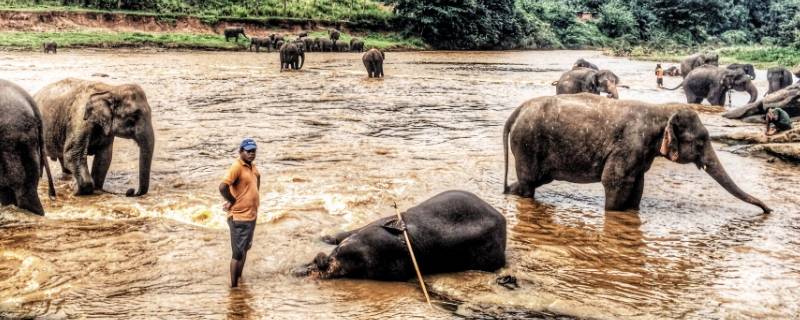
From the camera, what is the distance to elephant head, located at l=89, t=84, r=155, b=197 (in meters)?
8.65

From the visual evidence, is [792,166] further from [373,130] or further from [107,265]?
[107,265]

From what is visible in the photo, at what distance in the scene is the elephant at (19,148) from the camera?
7191mm

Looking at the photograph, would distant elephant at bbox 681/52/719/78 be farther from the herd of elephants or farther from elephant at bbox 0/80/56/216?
elephant at bbox 0/80/56/216

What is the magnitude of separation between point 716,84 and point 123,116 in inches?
664

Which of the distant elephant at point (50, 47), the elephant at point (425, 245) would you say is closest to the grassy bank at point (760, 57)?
the elephant at point (425, 245)

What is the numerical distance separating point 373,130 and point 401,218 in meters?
8.61

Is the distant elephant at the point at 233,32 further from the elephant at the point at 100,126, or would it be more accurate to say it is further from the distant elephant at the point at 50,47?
the elephant at the point at 100,126

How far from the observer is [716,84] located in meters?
20.0

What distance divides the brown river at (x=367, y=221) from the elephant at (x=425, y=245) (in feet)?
0.44

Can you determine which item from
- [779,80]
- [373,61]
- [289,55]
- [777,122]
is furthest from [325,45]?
[777,122]

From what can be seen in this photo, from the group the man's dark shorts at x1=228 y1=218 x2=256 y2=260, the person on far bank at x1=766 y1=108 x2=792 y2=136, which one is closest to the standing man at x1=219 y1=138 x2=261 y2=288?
the man's dark shorts at x1=228 y1=218 x2=256 y2=260

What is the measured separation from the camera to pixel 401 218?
628 cm

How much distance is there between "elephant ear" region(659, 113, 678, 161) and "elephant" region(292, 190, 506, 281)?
2.76 metres

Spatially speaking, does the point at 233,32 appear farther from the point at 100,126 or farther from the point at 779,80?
the point at 100,126
